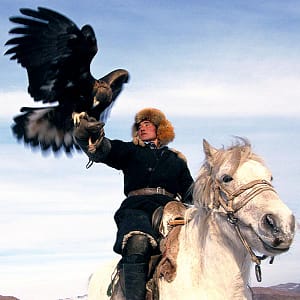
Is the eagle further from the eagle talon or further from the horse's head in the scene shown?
the horse's head

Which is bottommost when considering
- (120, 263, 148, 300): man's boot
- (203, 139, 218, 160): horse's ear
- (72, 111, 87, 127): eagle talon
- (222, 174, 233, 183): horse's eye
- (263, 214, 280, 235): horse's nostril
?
(120, 263, 148, 300): man's boot

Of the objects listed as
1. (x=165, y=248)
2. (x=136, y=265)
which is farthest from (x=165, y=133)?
(x=136, y=265)

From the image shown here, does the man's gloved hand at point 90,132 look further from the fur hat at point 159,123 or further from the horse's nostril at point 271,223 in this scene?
the horse's nostril at point 271,223

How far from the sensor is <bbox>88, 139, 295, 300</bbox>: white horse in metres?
5.54

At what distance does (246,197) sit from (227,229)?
48 centimetres

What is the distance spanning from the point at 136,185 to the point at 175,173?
518 millimetres

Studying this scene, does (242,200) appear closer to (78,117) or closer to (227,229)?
(227,229)

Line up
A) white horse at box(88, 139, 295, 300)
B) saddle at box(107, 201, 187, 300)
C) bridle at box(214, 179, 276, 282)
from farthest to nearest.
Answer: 1. saddle at box(107, 201, 187, 300)
2. bridle at box(214, 179, 276, 282)
3. white horse at box(88, 139, 295, 300)

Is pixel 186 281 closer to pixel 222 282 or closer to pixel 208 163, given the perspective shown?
pixel 222 282

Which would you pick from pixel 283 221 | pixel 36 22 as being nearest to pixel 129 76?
pixel 36 22

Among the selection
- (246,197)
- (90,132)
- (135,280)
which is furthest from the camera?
(90,132)

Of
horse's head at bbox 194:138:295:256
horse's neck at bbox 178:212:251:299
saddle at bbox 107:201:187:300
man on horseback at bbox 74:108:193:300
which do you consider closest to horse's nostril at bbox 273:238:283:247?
horse's head at bbox 194:138:295:256

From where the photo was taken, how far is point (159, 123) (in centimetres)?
770

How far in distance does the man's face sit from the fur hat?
0.05 m
